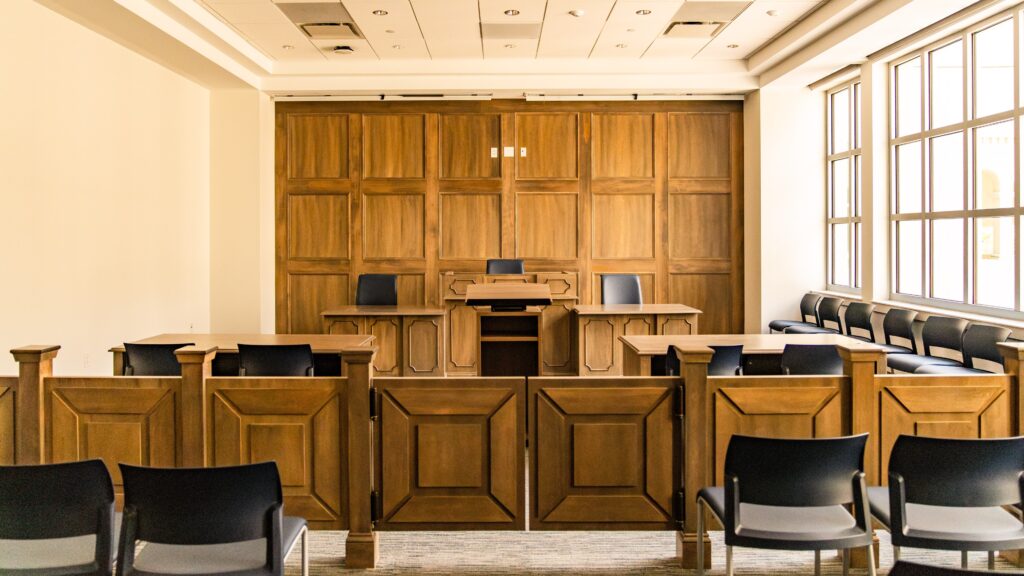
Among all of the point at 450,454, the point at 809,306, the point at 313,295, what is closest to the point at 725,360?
the point at 450,454

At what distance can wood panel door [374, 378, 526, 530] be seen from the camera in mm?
3719

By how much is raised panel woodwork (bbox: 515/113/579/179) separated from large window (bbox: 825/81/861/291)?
3208mm

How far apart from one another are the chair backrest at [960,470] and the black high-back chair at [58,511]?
9.06ft

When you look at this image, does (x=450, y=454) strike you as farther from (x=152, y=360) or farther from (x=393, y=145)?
(x=393, y=145)

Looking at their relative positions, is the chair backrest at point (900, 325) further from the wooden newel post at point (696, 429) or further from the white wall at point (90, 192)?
the white wall at point (90, 192)

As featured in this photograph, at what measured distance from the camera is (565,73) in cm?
996

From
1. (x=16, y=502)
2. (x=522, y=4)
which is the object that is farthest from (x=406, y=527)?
(x=522, y=4)

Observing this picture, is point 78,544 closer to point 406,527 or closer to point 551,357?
point 406,527

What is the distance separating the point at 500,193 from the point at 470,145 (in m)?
0.74

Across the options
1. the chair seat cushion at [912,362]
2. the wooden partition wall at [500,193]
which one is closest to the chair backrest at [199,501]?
→ the chair seat cushion at [912,362]

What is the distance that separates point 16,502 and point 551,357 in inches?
241

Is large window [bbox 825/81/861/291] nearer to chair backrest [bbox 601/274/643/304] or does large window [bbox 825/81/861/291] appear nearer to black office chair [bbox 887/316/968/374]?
black office chair [bbox 887/316/968/374]

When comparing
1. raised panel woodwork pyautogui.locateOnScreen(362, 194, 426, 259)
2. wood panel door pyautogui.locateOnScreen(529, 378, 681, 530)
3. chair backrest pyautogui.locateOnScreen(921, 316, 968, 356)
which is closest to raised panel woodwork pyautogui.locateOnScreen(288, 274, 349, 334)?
raised panel woodwork pyautogui.locateOnScreen(362, 194, 426, 259)

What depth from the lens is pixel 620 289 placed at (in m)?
8.50
